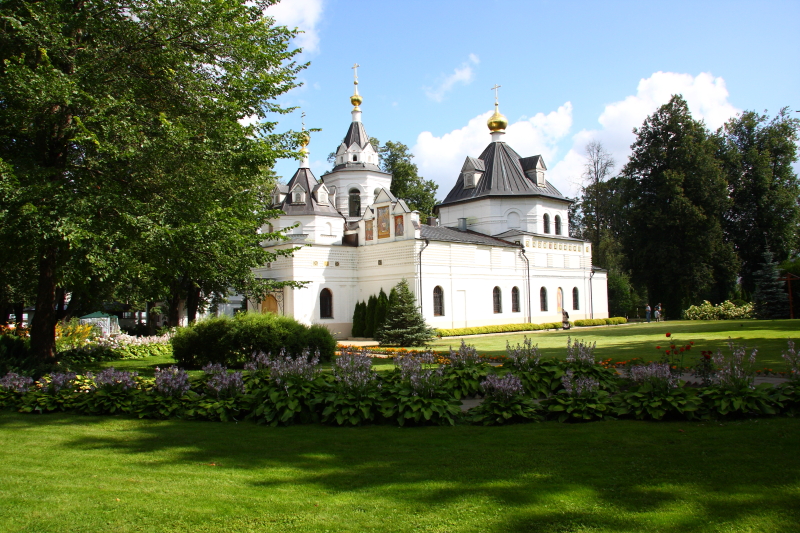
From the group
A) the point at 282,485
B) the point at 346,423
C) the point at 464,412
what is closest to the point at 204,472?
the point at 282,485

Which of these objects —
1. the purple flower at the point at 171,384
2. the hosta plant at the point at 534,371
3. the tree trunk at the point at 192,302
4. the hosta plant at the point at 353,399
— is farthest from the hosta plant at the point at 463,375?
the tree trunk at the point at 192,302

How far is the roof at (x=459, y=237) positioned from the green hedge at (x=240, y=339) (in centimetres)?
1624

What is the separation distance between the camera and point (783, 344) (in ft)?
58.6

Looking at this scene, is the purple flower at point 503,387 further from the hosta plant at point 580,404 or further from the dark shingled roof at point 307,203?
the dark shingled roof at point 307,203

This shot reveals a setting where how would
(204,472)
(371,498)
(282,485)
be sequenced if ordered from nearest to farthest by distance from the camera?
(371,498) → (282,485) → (204,472)

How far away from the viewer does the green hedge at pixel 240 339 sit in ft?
53.3

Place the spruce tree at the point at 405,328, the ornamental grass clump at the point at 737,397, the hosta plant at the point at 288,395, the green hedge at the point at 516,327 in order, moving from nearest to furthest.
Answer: the ornamental grass clump at the point at 737,397
the hosta plant at the point at 288,395
the spruce tree at the point at 405,328
the green hedge at the point at 516,327

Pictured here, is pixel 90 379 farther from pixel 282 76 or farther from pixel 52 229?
pixel 282 76

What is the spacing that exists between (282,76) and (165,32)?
8.69 ft

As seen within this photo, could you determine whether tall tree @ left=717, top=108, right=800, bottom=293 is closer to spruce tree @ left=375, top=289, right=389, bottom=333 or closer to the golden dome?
the golden dome

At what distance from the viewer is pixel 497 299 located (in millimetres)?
36406

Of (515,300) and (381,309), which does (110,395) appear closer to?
(381,309)

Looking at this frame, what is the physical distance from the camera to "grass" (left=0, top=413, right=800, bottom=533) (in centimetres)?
434

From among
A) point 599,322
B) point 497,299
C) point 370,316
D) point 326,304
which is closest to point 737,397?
point 370,316
